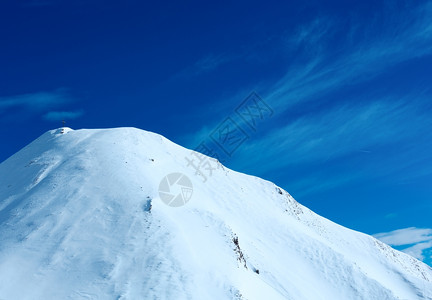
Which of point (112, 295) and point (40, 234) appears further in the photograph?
point (40, 234)

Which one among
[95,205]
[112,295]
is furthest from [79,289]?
[95,205]

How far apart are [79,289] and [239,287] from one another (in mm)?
11755

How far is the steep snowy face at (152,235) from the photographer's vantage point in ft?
89.5

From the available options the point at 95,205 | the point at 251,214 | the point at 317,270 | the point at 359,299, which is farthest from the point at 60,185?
the point at 359,299

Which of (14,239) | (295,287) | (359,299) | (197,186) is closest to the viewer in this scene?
(14,239)

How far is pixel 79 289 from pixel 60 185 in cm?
1651

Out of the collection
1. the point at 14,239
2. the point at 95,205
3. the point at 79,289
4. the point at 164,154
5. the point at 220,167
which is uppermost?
the point at 220,167

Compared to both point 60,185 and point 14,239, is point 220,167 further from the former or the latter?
point 14,239

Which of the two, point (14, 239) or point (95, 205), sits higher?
point (95, 205)

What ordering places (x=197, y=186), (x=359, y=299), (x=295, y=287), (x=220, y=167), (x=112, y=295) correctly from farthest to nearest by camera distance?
(x=220, y=167) → (x=197, y=186) → (x=359, y=299) → (x=295, y=287) → (x=112, y=295)

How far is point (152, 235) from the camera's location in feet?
104

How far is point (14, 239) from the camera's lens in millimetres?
31500

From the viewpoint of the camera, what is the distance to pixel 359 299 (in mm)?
43688

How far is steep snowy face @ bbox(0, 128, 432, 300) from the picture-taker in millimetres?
27281
